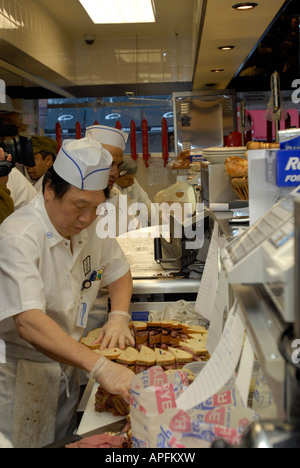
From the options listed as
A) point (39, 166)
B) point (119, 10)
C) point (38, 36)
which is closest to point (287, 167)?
point (119, 10)

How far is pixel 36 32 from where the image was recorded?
572cm

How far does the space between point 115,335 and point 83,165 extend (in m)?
0.66

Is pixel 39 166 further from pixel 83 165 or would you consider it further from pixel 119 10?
pixel 83 165

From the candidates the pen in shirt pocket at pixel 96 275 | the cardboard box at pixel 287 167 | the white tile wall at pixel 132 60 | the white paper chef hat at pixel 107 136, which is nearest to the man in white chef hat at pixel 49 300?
the pen in shirt pocket at pixel 96 275

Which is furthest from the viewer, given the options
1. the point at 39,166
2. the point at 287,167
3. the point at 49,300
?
the point at 39,166

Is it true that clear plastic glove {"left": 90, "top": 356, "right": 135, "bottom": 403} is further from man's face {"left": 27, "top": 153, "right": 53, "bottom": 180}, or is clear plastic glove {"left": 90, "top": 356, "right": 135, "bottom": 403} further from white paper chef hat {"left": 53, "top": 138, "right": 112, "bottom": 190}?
man's face {"left": 27, "top": 153, "right": 53, "bottom": 180}

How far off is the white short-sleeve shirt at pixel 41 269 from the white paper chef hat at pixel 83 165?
0.18 metres

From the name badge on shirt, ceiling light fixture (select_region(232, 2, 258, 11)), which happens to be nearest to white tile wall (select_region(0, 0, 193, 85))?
ceiling light fixture (select_region(232, 2, 258, 11))

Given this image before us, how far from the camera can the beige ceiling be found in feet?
12.0

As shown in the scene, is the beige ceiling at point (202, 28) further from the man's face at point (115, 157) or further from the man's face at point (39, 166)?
the man's face at point (115, 157)

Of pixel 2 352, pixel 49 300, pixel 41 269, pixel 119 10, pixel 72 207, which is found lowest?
pixel 2 352

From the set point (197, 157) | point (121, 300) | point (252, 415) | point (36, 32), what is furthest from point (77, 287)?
point (36, 32)

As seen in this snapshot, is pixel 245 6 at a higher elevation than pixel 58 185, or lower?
higher

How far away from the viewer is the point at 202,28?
3971 mm
